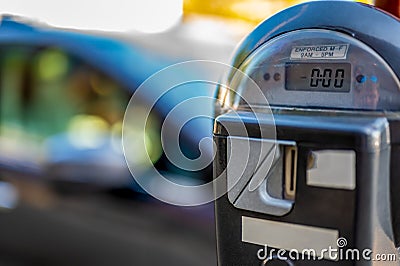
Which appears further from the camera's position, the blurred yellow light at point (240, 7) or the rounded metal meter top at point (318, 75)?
the blurred yellow light at point (240, 7)

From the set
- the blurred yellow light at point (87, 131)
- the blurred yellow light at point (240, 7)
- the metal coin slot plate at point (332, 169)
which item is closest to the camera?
the metal coin slot plate at point (332, 169)

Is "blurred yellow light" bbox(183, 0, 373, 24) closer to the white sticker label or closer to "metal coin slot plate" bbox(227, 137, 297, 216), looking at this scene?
the white sticker label

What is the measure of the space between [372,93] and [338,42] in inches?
3.8

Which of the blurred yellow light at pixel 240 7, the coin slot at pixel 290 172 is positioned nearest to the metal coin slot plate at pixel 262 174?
the coin slot at pixel 290 172

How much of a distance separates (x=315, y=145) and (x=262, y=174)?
102 mm

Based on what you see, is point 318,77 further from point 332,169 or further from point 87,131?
point 87,131

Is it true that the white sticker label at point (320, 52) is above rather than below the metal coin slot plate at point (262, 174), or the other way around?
above

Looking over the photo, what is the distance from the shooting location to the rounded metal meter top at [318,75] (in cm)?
95

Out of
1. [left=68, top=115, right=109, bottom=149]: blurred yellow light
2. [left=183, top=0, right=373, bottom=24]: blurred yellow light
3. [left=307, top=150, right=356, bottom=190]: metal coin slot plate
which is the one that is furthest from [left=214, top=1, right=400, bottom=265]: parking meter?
[left=68, top=115, right=109, bottom=149]: blurred yellow light

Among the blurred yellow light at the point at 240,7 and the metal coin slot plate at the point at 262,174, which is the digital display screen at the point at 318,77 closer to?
the metal coin slot plate at the point at 262,174

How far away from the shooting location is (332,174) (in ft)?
2.99

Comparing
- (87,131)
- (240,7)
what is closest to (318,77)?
(240,7)

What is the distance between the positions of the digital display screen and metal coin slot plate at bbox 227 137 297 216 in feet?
0.36

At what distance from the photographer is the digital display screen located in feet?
3.20
